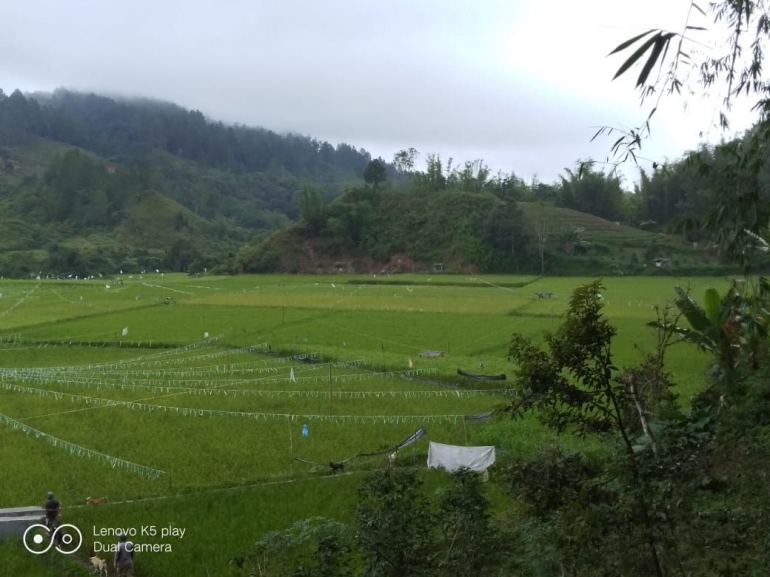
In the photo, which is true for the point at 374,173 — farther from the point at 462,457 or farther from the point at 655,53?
the point at 655,53

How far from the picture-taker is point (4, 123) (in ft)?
388

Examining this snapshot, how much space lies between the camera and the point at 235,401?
58.3ft

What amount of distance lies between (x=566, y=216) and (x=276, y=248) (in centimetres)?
2814

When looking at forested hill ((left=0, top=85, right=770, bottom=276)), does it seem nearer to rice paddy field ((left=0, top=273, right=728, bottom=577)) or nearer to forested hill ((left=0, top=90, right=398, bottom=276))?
forested hill ((left=0, top=90, right=398, bottom=276))

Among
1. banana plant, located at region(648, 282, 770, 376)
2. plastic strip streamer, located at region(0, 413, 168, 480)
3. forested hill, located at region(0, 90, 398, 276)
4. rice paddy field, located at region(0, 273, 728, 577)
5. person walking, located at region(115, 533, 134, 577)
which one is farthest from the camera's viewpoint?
forested hill, located at region(0, 90, 398, 276)

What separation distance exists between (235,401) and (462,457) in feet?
25.7

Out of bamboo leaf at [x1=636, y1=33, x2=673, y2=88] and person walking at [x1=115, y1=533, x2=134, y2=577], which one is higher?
bamboo leaf at [x1=636, y1=33, x2=673, y2=88]

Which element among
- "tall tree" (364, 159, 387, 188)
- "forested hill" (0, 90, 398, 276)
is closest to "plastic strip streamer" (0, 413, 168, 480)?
"forested hill" (0, 90, 398, 276)

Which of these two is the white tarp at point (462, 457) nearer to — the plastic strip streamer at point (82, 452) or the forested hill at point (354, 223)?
the plastic strip streamer at point (82, 452)

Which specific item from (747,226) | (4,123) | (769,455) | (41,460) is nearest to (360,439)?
(41,460)

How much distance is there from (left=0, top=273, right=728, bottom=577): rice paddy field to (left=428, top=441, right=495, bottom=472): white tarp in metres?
0.45

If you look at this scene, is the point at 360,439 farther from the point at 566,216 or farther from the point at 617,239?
the point at 566,216

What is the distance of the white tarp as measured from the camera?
12.1 metres

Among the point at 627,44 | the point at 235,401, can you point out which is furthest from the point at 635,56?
the point at 235,401
